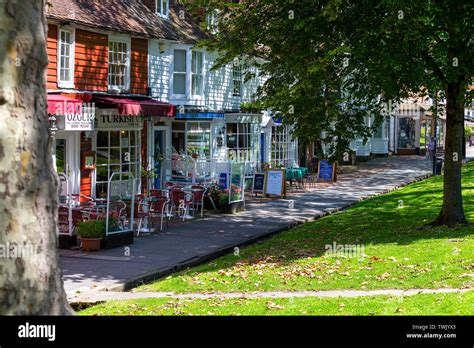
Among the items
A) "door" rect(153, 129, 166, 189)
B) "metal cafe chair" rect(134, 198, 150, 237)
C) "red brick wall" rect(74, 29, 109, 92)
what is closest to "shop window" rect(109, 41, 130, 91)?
"red brick wall" rect(74, 29, 109, 92)

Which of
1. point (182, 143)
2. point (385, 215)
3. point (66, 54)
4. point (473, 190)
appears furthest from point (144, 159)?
point (473, 190)

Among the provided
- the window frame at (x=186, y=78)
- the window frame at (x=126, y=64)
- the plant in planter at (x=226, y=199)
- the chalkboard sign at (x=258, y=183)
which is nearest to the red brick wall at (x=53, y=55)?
the window frame at (x=126, y=64)

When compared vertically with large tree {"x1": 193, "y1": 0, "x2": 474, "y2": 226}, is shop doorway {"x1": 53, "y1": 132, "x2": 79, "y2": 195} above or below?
below

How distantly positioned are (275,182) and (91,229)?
12.7m

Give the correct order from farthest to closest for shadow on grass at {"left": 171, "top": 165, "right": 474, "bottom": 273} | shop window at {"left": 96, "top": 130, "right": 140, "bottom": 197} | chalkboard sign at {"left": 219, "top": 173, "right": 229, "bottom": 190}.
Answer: chalkboard sign at {"left": 219, "top": 173, "right": 229, "bottom": 190} → shop window at {"left": 96, "top": 130, "right": 140, "bottom": 197} → shadow on grass at {"left": 171, "top": 165, "right": 474, "bottom": 273}

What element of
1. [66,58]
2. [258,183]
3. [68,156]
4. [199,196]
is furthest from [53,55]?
[258,183]

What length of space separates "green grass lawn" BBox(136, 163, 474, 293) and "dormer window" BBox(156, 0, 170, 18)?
39.8 feet

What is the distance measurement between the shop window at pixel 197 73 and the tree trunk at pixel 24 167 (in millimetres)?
22719

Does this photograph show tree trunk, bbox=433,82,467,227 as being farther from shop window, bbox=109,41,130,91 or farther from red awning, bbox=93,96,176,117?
shop window, bbox=109,41,130,91

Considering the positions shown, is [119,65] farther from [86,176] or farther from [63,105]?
[63,105]

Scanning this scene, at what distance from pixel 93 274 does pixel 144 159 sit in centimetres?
1202

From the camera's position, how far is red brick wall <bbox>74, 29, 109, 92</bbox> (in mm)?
22094

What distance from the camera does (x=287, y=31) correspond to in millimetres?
16562

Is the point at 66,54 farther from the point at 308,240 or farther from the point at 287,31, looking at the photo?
the point at 308,240
